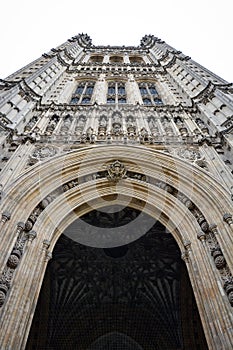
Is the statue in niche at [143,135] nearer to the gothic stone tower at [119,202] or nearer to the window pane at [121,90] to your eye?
the gothic stone tower at [119,202]

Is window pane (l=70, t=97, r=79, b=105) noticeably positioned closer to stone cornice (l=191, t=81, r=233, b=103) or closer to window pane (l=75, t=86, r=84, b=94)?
window pane (l=75, t=86, r=84, b=94)

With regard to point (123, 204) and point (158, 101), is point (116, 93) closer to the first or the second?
point (158, 101)

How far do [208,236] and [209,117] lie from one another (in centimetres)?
618

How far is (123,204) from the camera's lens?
9758mm

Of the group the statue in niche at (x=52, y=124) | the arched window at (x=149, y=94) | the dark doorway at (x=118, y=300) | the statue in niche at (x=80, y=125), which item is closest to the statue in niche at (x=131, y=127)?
the statue in niche at (x=80, y=125)

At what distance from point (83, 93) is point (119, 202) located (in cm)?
1039

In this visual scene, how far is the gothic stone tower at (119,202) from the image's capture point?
22.1ft

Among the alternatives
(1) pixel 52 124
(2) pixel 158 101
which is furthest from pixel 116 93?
(1) pixel 52 124

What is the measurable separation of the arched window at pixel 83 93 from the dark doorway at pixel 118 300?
8.56m

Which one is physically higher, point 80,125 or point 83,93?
point 83,93

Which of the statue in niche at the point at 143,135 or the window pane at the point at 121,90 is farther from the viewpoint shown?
the window pane at the point at 121,90

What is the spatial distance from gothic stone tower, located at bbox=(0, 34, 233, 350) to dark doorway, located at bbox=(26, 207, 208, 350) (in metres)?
0.06

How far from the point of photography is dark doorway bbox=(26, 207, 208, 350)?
1269cm

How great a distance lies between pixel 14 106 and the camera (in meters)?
12.0
